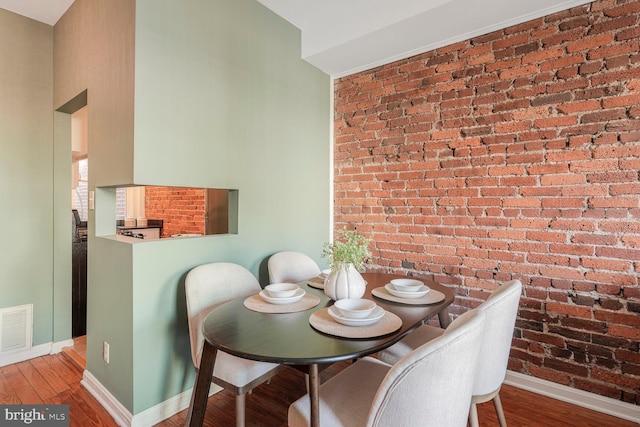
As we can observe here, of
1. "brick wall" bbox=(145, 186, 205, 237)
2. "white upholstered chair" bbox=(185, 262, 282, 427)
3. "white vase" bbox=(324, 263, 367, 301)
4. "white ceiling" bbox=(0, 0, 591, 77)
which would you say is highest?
"white ceiling" bbox=(0, 0, 591, 77)

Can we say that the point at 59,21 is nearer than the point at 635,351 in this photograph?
No

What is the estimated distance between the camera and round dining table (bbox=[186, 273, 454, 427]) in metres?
1.15

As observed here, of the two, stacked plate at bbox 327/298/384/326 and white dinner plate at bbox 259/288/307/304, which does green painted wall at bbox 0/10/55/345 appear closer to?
white dinner plate at bbox 259/288/307/304

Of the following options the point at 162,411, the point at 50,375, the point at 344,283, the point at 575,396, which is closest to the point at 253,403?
the point at 162,411

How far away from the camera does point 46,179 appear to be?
273 cm

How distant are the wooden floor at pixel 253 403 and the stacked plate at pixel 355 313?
2.90 feet

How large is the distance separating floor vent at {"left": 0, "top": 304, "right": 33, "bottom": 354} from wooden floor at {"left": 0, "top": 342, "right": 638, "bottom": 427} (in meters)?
0.17

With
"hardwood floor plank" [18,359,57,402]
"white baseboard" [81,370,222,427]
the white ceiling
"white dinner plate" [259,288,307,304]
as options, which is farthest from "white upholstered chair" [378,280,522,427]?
"hardwood floor plank" [18,359,57,402]

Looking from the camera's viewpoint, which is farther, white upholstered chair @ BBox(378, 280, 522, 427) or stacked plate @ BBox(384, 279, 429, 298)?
stacked plate @ BBox(384, 279, 429, 298)

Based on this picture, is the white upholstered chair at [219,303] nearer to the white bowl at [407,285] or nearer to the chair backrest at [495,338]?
the white bowl at [407,285]

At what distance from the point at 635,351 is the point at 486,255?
3.06 ft

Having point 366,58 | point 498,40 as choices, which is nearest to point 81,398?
point 366,58

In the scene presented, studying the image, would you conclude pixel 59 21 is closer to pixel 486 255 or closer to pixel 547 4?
pixel 547 4

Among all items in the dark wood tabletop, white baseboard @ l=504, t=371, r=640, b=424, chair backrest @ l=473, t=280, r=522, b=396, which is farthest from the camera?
white baseboard @ l=504, t=371, r=640, b=424
